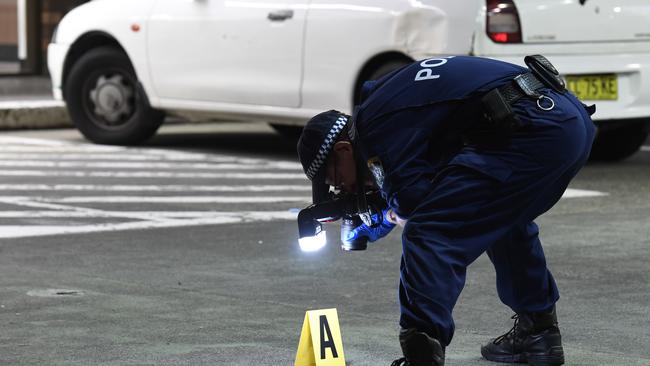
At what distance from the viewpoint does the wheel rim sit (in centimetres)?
1187

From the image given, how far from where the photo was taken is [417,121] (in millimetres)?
4125

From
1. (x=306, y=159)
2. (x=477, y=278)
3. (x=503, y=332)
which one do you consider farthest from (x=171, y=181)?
(x=306, y=159)

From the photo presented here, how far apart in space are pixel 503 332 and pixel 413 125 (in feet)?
4.59

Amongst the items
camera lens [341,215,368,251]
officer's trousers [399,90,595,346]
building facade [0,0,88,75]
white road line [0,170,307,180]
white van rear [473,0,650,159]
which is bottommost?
building facade [0,0,88,75]

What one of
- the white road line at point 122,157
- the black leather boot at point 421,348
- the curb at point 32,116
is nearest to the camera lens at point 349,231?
the black leather boot at point 421,348

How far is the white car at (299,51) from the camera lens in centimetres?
985

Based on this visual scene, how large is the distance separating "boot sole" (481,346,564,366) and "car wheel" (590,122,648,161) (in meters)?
6.30

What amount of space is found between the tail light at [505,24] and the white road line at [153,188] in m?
1.57

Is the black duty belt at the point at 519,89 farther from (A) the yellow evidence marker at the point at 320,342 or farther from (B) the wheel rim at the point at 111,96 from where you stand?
(B) the wheel rim at the point at 111,96

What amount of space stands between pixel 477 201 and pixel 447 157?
16 centimetres

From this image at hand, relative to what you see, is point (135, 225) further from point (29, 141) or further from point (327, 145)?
point (29, 141)

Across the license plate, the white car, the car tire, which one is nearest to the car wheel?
the white car

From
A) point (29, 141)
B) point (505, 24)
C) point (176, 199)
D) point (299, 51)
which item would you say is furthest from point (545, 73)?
point (29, 141)

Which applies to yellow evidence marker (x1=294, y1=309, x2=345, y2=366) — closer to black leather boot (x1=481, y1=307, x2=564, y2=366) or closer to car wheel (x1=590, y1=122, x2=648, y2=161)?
black leather boot (x1=481, y1=307, x2=564, y2=366)
